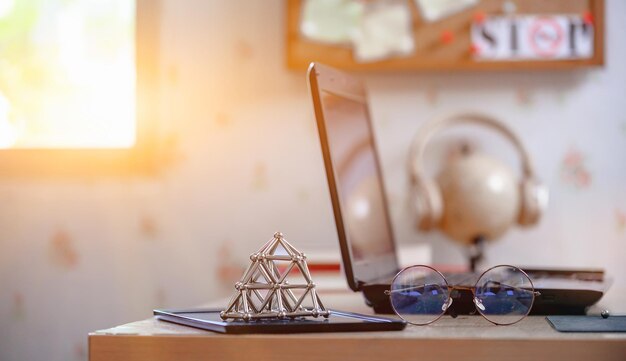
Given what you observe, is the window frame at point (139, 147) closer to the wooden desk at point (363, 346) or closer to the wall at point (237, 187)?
the wall at point (237, 187)

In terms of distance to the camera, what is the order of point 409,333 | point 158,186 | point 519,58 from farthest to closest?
point 158,186
point 519,58
point 409,333

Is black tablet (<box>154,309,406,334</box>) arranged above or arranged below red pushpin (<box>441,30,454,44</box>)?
below

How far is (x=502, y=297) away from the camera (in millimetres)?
862

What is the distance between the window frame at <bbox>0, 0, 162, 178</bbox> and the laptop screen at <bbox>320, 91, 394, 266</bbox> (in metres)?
0.95

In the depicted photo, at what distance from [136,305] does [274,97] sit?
0.66 metres

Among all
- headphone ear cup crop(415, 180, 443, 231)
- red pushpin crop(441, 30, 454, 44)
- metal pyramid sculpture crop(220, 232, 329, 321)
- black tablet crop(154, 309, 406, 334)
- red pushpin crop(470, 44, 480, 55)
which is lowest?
black tablet crop(154, 309, 406, 334)

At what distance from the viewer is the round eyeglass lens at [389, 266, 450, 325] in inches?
33.8

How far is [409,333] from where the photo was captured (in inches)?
30.3

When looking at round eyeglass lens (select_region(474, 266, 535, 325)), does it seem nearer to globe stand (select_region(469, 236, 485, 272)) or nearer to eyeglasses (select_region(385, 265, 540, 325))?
eyeglasses (select_region(385, 265, 540, 325))

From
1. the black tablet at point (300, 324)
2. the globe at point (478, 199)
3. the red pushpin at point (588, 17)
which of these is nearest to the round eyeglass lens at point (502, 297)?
the black tablet at point (300, 324)

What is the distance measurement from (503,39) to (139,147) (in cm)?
98

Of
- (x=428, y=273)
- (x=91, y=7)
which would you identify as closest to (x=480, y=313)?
(x=428, y=273)

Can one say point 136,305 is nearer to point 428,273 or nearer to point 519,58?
point 519,58

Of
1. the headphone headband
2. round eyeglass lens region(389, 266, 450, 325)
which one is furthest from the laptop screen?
the headphone headband
